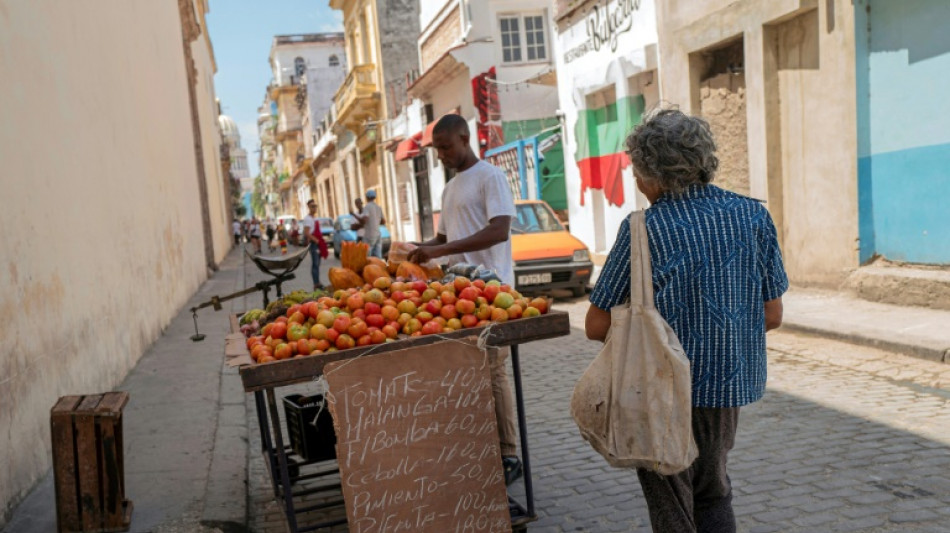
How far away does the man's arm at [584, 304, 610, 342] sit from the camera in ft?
8.36

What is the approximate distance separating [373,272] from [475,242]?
575 mm

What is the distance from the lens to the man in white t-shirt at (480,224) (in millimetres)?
→ 4148

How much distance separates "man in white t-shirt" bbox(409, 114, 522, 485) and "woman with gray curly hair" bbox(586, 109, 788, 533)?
1.53 metres

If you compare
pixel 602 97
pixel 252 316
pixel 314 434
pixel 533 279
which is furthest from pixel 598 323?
pixel 602 97

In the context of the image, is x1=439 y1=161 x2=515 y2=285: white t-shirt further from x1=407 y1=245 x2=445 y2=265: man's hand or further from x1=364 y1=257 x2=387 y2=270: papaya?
x1=364 y1=257 x2=387 y2=270: papaya

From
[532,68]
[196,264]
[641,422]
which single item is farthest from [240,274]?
[641,422]

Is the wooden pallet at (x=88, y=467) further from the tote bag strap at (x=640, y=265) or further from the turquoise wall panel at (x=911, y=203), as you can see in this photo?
the turquoise wall panel at (x=911, y=203)

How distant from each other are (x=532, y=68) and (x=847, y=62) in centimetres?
1450

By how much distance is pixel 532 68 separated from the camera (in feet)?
74.2

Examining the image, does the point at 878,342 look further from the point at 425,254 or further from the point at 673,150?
the point at 673,150

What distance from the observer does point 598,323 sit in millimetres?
2561

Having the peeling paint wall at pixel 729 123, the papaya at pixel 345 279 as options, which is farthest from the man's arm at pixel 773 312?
the peeling paint wall at pixel 729 123

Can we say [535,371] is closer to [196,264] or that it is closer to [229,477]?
[229,477]

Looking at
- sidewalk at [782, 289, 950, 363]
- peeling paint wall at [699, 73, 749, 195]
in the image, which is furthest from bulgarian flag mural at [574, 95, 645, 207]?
sidewalk at [782, 289, 950, 363]
